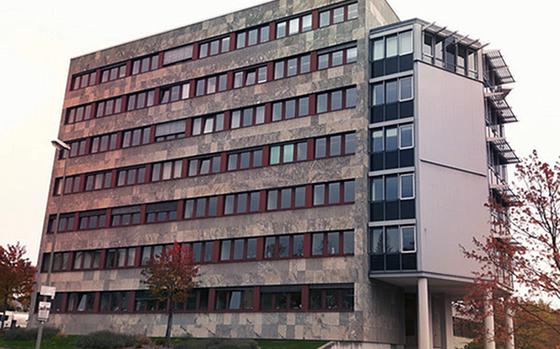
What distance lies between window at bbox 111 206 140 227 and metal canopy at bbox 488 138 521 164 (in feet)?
88.1

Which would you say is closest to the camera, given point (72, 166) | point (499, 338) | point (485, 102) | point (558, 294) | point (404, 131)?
point (558, 294)

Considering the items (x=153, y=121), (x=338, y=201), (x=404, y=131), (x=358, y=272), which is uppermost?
(x=153, y=121)

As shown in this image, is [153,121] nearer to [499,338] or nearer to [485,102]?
[485,102]

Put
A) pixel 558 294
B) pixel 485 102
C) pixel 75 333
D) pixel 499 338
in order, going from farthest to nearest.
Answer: pixel 75 333, pixel 485 102, pixel 499 338, pixel 558 294

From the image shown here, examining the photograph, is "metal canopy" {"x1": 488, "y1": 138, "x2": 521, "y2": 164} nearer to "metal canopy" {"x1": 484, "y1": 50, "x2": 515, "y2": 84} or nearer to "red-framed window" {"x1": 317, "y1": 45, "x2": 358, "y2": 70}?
"metal canopy" {"x1": 484, "y1": 50, "x2": 515, "y2": 84}

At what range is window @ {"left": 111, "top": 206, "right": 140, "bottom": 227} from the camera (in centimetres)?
5108

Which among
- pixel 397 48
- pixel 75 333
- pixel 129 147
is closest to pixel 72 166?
pixel 129 147

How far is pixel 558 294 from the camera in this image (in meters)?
23.2

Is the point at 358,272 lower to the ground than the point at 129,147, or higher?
lower

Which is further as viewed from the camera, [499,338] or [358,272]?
[358,272]

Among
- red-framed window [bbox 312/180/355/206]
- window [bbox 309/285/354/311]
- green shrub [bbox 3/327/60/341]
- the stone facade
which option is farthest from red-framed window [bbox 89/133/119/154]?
window [bbox 309/285/354/311]

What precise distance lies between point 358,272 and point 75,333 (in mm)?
23800

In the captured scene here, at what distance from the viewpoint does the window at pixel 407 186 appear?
A: 131ft

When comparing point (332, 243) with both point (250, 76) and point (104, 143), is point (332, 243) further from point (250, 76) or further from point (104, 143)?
point (104, 143)
